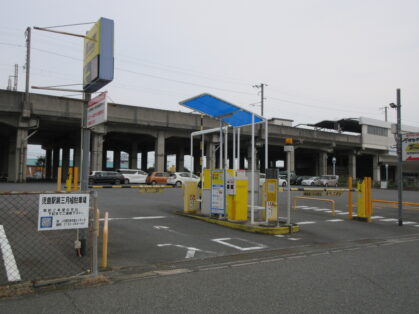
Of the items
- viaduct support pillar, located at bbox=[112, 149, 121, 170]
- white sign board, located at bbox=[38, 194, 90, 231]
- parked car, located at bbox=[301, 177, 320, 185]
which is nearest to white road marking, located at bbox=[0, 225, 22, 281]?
white sign board, located at bbox=[38, 194, 90, 231]

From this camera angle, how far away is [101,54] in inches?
257

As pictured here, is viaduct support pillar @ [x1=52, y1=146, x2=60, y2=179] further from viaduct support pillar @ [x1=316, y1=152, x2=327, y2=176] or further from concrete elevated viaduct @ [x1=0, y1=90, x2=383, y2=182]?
viaduct support pillar @ [x1=316, y1=152, x2=327, y2=176]

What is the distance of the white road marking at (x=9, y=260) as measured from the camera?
545 centimetres

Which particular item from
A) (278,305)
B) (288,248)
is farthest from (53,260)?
(288,248)

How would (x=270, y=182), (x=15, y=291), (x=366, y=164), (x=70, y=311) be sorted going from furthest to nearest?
(x=366, y=164) → (x=270, y=182) → (x=15, y=291) → (x=70, y=311)

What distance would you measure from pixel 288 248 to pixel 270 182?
9.33 ft

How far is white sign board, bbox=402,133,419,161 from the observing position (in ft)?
41.3

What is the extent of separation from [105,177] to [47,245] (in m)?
27.4

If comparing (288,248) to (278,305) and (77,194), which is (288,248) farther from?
(77,194)

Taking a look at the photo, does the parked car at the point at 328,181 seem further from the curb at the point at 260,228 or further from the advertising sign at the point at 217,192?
the curb at the point at 260,228

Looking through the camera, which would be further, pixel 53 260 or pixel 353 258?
pixel 353 258

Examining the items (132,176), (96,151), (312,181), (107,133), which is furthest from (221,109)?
(312,181)

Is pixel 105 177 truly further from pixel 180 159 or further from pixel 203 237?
pixel 203 237

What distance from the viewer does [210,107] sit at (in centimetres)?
1137
